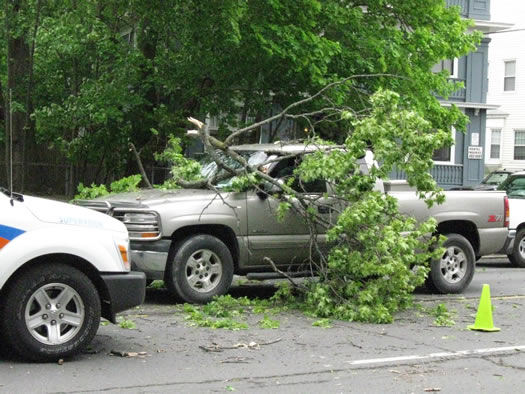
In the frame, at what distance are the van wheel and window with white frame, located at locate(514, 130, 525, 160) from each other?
35.3 meters

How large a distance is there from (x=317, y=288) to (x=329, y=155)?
1640 millimetres

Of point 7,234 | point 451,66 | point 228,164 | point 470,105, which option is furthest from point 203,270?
point 451,66

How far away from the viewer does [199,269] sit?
420 inches

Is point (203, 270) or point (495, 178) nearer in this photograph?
point (203, 270)

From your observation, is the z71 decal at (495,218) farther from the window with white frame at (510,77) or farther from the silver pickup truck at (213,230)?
the window with white frame at (510,77)

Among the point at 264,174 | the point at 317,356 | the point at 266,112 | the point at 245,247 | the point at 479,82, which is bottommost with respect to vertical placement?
the point at 317,356

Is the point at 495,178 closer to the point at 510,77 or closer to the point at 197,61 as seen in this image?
the point at 197,61

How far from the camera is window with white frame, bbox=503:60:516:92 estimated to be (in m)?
39.9

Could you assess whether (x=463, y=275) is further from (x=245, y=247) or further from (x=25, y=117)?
(x=25, y=117)

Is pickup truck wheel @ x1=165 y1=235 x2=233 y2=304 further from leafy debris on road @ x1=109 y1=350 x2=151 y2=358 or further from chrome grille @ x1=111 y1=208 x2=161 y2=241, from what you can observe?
leafy debris on road @ x1=109 y1=350 x2=151 y2=358

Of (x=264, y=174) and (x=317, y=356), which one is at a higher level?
(x=264, y=174)

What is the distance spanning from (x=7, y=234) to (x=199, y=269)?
3986 millimetres

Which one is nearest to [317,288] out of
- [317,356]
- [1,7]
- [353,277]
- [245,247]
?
[353,277]

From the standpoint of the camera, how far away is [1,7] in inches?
758
